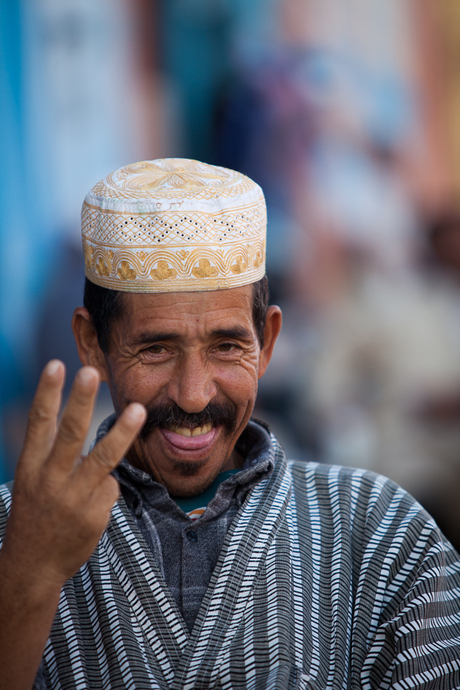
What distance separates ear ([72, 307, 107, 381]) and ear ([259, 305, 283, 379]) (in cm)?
55

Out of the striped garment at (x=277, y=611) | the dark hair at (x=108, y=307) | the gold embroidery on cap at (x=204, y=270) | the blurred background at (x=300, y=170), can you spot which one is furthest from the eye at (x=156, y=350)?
the blurred background at (x=300, y=170)

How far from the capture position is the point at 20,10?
4441 mm

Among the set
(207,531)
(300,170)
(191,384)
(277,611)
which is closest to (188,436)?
(191,384)

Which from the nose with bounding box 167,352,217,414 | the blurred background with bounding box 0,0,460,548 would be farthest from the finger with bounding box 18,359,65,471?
the blurred background with bounding box 0,0,460,548

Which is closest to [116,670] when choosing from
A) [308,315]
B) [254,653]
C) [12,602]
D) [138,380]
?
[254,653]

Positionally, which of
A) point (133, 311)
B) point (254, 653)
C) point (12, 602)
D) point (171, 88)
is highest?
point (171, 88)

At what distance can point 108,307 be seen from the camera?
2303 millimetres

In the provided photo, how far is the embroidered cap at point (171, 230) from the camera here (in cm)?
216

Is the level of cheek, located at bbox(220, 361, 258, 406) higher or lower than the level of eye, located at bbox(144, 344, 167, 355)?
lower

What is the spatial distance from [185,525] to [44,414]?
2.85 ft

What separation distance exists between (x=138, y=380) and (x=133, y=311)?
8.4 inches

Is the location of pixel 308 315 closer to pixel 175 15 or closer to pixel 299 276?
pixel 299 276

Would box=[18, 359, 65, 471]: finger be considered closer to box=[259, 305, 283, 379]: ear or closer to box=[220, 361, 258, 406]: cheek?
box=[220, 361, 258, 406]: cheek

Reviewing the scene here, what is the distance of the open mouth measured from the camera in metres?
2.29
